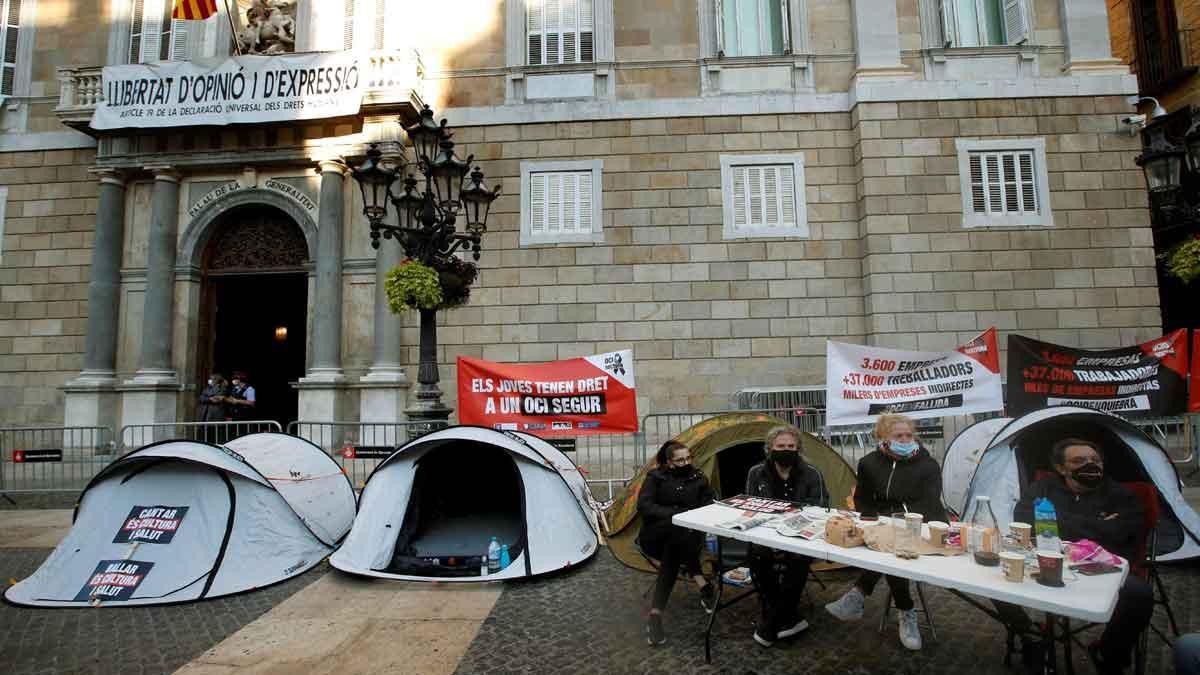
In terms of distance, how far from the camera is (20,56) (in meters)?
14.2

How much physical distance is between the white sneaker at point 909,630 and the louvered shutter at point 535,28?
12786 mm

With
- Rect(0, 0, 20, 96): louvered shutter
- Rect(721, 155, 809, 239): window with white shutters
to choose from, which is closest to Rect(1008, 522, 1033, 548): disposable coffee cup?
Rect(721, 155, 809, 239): window with white shutters

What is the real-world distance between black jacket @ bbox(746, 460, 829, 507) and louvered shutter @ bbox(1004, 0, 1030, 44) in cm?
1266

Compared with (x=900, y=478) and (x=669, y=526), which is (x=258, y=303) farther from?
(x=900, y=478)

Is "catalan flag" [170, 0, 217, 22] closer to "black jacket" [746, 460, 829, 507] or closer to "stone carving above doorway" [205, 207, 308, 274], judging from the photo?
"stone carving above doorway" [205, 207, 308, 274]

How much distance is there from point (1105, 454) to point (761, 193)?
27.0ft

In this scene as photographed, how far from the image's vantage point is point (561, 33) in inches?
535

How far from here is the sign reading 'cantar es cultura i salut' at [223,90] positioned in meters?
12.6

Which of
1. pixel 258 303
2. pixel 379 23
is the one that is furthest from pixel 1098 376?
pixel 258 303

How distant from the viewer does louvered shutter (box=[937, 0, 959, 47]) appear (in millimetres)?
12906

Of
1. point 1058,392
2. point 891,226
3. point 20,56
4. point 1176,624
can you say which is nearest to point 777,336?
point 891,226

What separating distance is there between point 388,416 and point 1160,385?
12.2 meters

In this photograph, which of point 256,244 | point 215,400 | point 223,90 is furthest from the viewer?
point 256,244

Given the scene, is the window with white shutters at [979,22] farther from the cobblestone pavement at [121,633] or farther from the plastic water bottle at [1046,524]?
the cobblestone pavement at [121,633]
